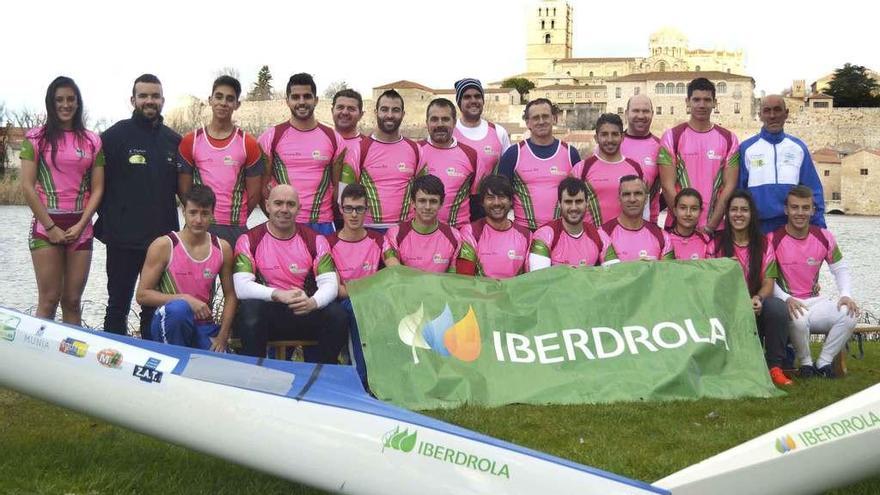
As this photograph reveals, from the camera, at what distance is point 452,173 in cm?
738

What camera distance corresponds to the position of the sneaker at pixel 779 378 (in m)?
6.62

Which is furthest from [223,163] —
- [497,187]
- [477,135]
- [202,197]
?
[477,135]

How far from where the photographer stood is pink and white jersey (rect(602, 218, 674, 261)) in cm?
692

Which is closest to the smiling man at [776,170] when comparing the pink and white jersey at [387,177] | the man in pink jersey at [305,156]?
the pink and white jersey at [387,177]

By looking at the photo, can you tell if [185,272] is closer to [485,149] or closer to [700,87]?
[485,149]

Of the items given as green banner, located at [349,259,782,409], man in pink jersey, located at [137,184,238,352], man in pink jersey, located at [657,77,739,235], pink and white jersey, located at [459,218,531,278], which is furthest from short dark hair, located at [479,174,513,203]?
man in pink jersey, located at [137,184,238,352]

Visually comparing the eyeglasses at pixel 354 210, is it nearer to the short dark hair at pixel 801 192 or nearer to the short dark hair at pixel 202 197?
the short dark hair at pixel 202 197

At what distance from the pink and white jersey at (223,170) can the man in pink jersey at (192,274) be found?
632 millimetres

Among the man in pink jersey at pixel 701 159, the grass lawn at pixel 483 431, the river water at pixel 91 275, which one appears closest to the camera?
the grass lawn at pixel 483 431

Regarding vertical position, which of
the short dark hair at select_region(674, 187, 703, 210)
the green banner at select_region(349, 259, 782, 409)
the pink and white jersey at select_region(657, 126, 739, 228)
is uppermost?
the pink and white jersey at select_region(657, 126, 739, 228)

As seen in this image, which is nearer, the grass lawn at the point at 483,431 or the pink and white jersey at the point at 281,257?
the grass lawn at the point at 483,431

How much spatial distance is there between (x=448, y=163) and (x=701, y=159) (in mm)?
2181

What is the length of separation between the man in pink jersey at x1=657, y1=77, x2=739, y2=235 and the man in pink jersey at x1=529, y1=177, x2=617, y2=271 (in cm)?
110

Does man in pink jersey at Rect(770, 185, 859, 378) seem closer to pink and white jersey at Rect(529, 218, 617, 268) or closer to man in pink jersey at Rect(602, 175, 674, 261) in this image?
man in pink jersey at Rect(602, 175, 674, 261)
